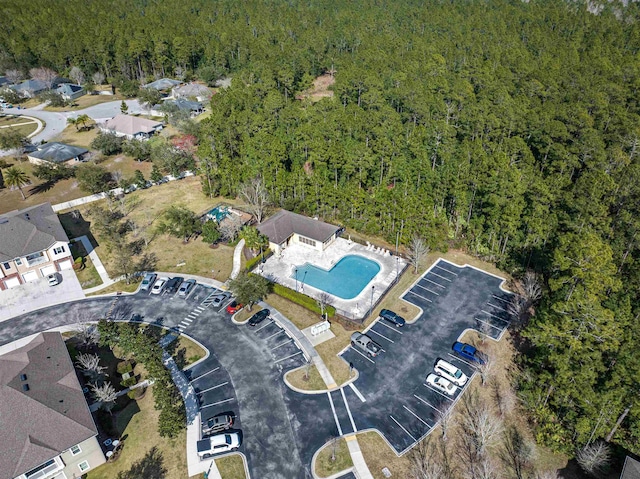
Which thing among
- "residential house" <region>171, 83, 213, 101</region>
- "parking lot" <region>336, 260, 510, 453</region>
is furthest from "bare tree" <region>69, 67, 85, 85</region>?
"parking lot" <region>336, 260, 510, 453</region>

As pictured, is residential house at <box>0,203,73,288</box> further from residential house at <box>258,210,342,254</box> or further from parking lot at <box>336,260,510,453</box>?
parking lot at <box>336,260,510,453</box>

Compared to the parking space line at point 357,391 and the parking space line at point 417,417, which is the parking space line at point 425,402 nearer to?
the parking space line at point 417,417

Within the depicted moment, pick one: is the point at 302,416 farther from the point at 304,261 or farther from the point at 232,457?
the point at 304,261

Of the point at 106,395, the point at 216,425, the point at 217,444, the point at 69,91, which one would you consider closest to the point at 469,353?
the point at 216,425

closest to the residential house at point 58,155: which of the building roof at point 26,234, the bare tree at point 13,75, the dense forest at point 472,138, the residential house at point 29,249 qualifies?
the building roof at point 26,234

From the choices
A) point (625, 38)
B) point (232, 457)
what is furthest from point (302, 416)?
point (625, 38)

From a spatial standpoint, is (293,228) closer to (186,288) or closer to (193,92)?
(186,288)
